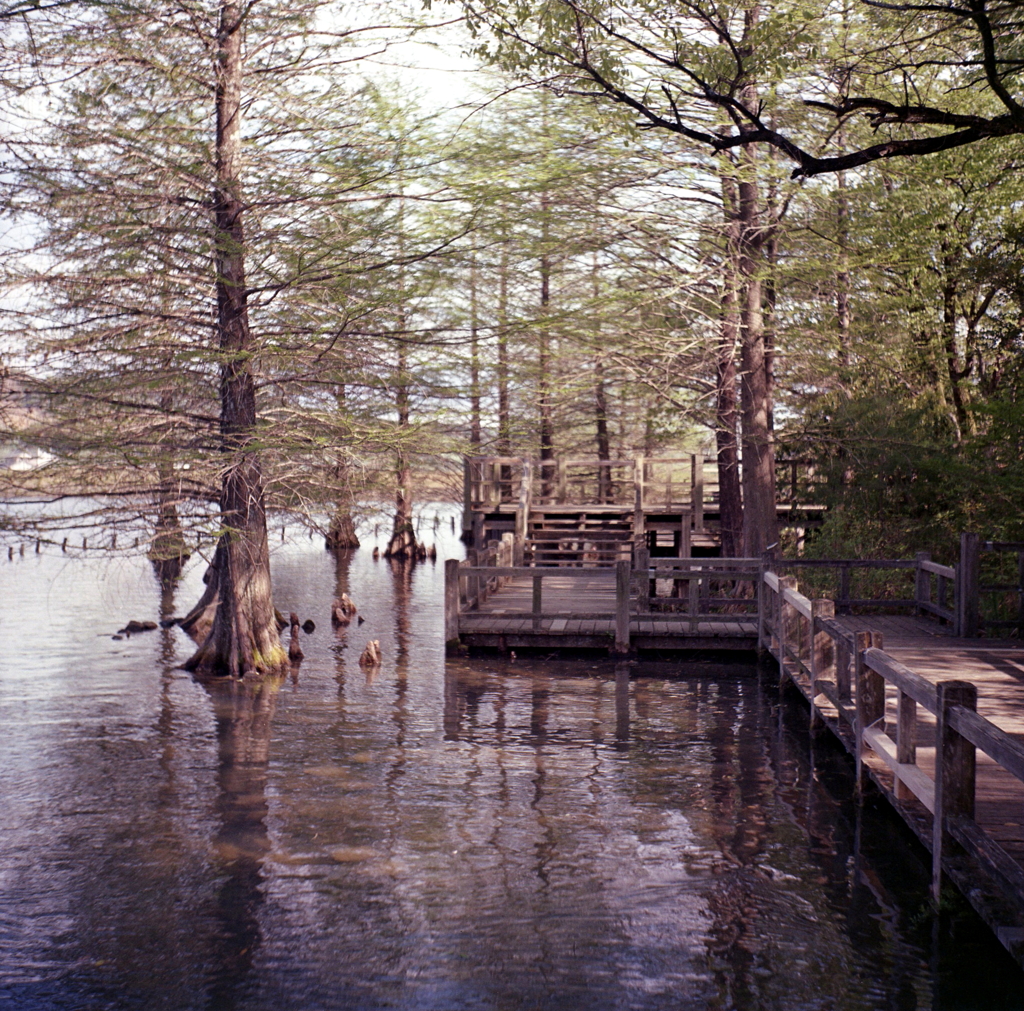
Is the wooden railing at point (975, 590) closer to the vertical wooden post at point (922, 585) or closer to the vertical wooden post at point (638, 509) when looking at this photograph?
the vertical wooden post at point (922, 585)

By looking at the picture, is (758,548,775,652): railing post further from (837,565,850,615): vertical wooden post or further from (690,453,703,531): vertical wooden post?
(690,453,703,531): vertical wooden post

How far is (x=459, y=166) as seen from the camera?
51.5ft

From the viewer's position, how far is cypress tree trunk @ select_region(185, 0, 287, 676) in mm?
15523

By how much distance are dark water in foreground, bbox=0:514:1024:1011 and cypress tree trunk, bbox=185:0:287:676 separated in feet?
4.39

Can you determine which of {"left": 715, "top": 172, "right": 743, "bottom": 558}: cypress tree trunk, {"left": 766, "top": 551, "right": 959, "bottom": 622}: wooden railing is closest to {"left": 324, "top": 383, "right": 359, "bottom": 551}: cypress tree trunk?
{"left": 766, "top": 551, "right": 959, "bottom": 622}: wooden railing

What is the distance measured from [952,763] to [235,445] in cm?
1146

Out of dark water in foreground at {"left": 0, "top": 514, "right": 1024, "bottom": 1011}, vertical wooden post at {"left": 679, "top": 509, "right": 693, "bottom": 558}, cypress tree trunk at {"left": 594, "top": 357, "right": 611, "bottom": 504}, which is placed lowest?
dark water in foreground at {"left": 0, "top": 514, "right": 1024, "bottom": 1011}

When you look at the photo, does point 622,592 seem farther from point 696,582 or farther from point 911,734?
point 911,734

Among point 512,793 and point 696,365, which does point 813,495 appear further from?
point 512,793

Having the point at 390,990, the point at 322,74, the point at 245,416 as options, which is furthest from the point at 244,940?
the point at 322,74

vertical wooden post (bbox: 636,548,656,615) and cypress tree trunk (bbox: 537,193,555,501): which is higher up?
A: cypress tree trunk (bbox: 537,193,555,501)

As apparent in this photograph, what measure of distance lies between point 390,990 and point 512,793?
4.05 metres

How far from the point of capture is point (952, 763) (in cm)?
685

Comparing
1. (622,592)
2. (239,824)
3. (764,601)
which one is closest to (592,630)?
(622,592)
